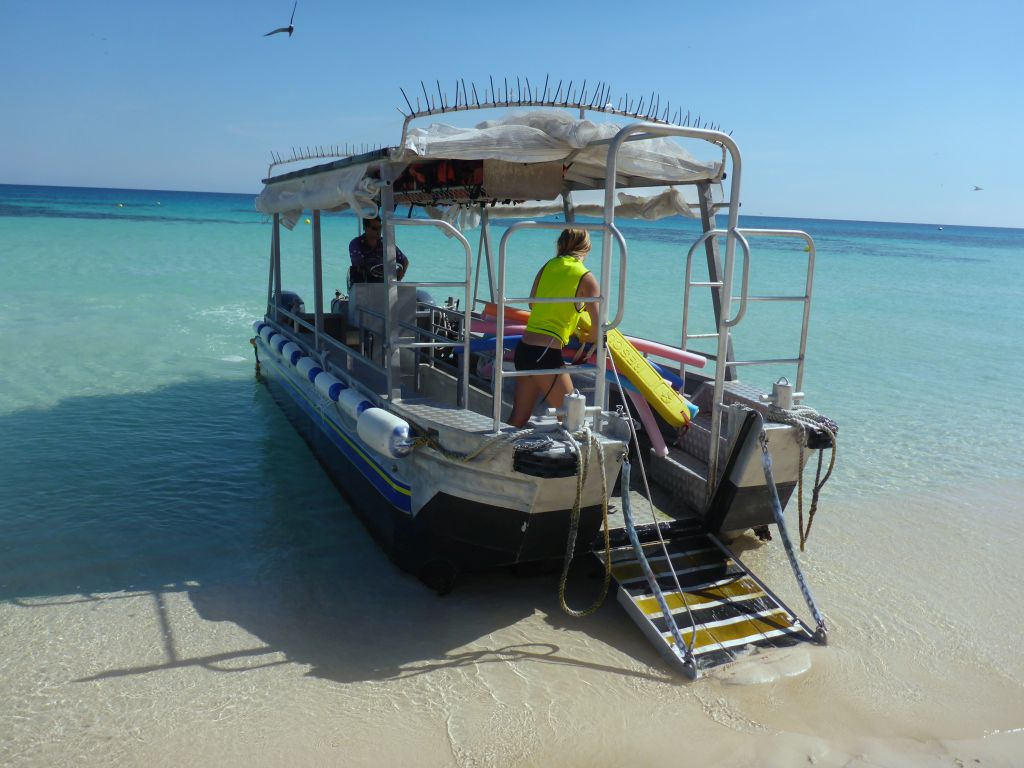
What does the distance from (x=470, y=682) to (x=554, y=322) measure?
2.26 metres

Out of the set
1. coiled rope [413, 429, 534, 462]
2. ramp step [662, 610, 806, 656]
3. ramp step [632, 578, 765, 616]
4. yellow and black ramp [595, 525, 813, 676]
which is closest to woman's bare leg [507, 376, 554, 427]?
coiled rope [413, 429, 534, 462]

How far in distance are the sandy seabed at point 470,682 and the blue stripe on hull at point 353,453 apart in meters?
0.59

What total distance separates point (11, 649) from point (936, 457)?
8.68 meters

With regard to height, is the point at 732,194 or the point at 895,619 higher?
the point at 732,194

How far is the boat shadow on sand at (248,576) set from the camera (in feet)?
14.5

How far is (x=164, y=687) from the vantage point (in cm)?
408

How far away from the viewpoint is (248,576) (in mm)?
5340

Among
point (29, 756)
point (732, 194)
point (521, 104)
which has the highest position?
point (521, 104)

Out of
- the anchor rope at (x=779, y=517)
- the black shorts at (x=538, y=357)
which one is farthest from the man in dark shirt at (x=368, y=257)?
the anchor rope at (x=779, y=517)

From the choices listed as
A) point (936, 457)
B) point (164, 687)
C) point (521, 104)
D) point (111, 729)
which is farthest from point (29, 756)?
point (936, 457)

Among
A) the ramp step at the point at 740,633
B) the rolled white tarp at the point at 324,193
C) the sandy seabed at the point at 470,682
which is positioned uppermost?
the rolled white tarp at the point at 324,193

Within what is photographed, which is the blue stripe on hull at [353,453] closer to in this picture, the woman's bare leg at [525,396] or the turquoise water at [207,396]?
the turquoise water at [207,396]

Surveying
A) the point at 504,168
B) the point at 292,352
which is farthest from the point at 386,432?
the point at 292,352

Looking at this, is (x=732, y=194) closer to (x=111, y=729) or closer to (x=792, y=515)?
(x=792, y=515)
